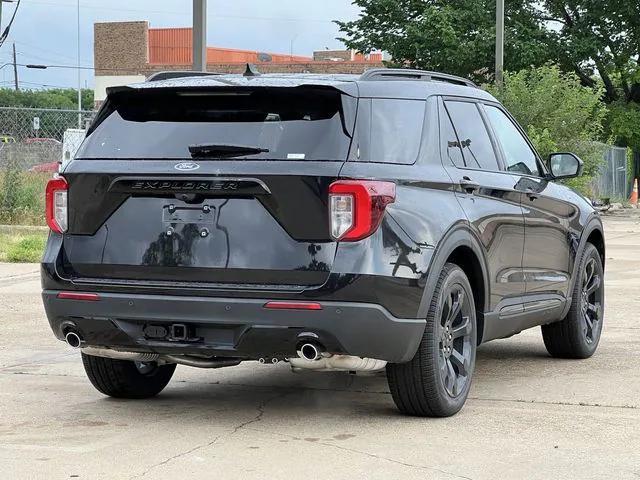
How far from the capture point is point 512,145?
8203 mm

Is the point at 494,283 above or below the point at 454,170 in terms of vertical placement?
below

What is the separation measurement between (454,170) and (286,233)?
132 cm

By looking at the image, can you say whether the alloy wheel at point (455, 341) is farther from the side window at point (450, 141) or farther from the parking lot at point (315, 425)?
the side window at point (450, 141)

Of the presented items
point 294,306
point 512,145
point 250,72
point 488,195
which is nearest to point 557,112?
point 512,145

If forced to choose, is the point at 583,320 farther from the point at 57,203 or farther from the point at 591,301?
the point at 57,203

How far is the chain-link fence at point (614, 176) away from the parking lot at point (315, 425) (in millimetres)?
30292

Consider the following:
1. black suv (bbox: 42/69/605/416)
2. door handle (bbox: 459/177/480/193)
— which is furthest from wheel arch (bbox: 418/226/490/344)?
door handle (bbox: 459/177/480/193)

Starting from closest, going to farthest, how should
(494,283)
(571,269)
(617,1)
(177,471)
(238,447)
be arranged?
(177,471)
(238,447)
(494,283)
(571,269)
(617,1)

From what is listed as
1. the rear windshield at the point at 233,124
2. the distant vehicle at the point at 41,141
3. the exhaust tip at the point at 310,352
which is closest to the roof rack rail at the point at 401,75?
the rear windshield at the point at 233,124

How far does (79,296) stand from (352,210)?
1483 mm

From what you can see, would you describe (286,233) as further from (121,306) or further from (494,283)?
(494,283)

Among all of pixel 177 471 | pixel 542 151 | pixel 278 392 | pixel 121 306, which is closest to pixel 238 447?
pixel 177 471

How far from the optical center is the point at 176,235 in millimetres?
6238

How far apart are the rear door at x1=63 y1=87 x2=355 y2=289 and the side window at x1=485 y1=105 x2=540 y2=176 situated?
1.90 m
